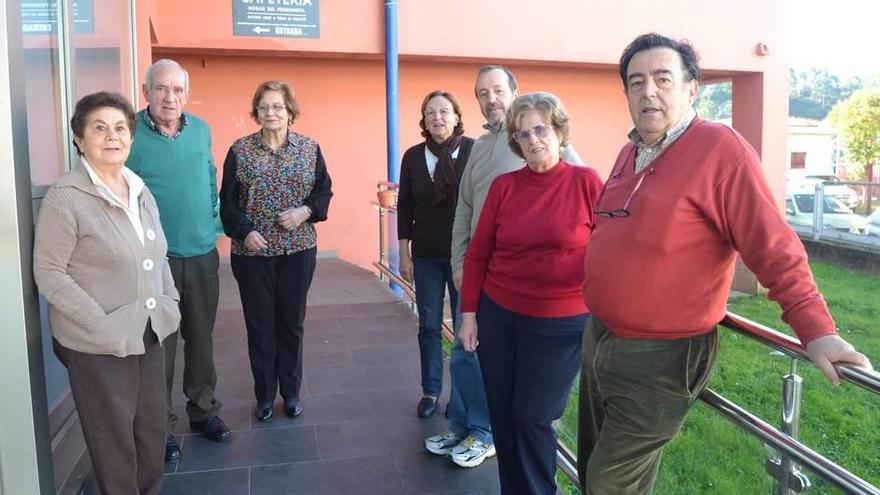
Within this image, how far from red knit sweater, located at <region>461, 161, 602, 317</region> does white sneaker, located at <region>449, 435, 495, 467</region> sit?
99cm

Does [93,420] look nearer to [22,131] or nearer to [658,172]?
[22,131]

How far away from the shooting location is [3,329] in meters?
2.10

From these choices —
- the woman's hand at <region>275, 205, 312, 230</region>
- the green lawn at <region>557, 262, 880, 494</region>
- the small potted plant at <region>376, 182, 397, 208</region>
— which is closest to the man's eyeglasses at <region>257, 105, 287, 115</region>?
the woman's hand at <region>275, 205, 312, 230</region>

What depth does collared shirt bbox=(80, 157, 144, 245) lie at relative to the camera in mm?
2246

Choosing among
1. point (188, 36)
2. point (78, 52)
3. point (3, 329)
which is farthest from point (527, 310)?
point (188, 36)

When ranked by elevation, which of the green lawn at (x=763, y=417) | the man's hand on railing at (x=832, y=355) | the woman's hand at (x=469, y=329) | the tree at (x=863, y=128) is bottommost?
the green lawn at (x=763, y=417)

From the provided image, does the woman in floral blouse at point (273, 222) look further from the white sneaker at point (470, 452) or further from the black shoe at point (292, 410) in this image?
the white sneaker at point (470, 452)

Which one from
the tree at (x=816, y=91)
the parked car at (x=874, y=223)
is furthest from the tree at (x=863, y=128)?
the tree at (x=816, y=91)

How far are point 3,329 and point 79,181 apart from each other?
49cm

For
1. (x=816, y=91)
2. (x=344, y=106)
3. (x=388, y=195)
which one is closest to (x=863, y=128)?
(x=344, y=106)

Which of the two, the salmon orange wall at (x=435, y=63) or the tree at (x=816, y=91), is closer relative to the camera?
the salmon orange wall at (x=435, y=63)

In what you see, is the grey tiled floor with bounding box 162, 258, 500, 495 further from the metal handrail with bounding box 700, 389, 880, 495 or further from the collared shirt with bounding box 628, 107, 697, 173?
the collared shirt with bounding box 628, 107, 697, 173

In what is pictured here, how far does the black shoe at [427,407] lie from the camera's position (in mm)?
3758

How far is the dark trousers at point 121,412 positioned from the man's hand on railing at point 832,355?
2010mm
